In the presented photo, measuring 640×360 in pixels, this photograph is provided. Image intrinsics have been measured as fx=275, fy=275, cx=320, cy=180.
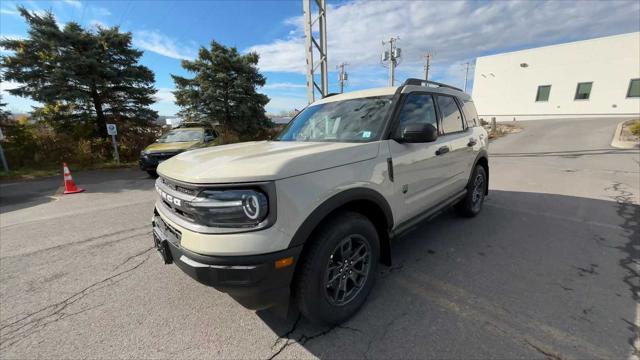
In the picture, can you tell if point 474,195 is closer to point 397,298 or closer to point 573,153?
point 397,298

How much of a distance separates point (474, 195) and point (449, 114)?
1.55m

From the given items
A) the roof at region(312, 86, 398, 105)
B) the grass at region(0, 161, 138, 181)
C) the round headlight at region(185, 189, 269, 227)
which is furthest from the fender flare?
the grass at region(0, 161, 138, 181)

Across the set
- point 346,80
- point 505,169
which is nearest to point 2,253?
→ point 505,169

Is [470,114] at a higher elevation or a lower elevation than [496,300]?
higher

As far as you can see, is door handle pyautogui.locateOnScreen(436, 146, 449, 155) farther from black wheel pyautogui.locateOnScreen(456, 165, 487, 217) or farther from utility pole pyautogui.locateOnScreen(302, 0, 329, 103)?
utility pole pyautogui.locateOnScreen(302, 0, 329, 103)

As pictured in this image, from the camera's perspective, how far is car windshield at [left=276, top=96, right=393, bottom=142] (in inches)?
103

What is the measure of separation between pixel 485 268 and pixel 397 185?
1.42m

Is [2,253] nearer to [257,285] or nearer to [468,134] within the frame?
[257,285]

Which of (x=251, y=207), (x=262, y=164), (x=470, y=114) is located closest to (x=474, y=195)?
(x=470, y=114)

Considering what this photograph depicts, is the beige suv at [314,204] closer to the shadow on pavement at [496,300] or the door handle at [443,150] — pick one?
the door handle at [443,150]

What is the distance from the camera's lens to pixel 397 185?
2562 millimetres

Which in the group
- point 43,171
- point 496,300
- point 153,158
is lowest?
point 496,300

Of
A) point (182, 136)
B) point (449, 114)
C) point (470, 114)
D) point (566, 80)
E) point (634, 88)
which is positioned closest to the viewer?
point (449, 114)

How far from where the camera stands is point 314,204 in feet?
6.09
